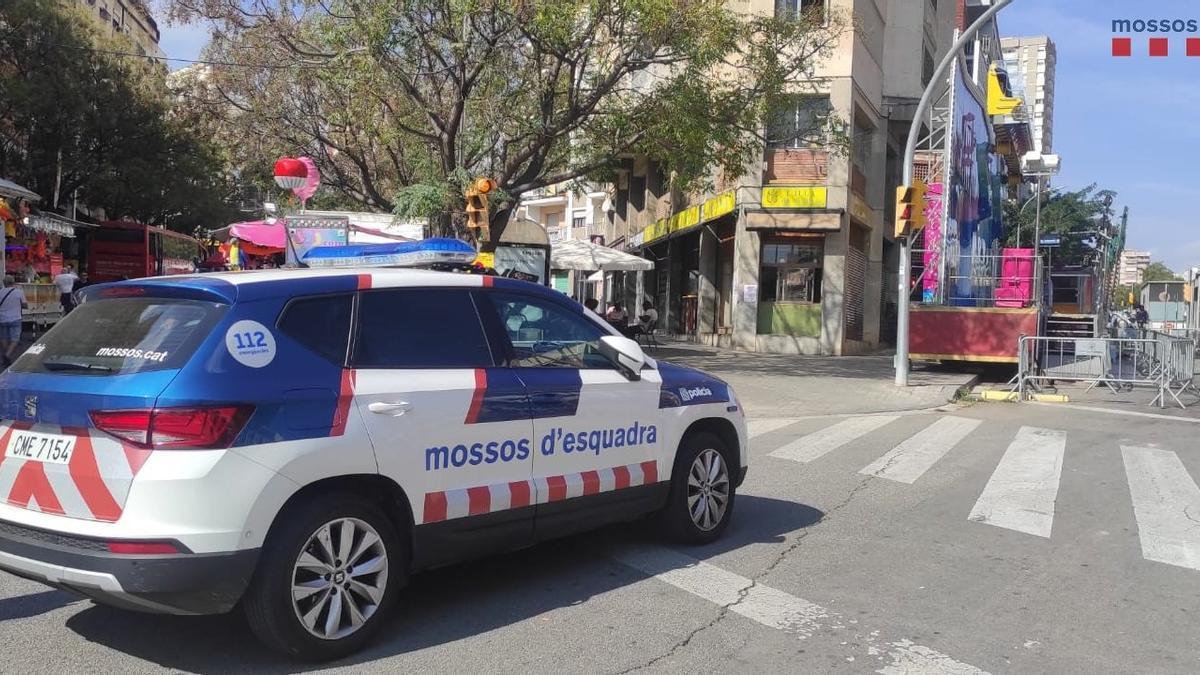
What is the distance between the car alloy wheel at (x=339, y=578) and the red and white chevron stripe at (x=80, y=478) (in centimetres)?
77

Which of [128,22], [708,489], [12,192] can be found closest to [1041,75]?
[128,22]

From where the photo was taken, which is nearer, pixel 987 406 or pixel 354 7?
pixel 987 406

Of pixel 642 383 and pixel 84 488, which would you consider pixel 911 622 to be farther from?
pixel 84 488

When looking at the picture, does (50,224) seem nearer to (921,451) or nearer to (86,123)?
(86,123)

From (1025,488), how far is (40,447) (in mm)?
7656

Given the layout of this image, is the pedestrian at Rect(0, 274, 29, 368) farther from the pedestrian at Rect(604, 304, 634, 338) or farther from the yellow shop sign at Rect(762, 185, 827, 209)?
the yellow shop sign at Rect(762, 185, 827, 209)

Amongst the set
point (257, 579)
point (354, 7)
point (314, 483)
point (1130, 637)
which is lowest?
point (1130, 637)

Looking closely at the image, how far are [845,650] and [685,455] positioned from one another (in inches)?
70.7

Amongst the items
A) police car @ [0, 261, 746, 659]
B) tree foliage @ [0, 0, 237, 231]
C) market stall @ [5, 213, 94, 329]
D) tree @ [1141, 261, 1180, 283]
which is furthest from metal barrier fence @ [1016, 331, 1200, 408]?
tree @ [1141, 261, 1180, 283]

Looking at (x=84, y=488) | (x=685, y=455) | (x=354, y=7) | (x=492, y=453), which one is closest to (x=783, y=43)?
(x=354, y=7)

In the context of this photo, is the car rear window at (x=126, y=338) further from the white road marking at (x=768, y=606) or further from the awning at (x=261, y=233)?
the awning at (x=261, y=233)

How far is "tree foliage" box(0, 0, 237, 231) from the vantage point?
98.6 ft

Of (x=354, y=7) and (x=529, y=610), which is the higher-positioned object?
(x=354, y=7)

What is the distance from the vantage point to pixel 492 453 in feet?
15.3
